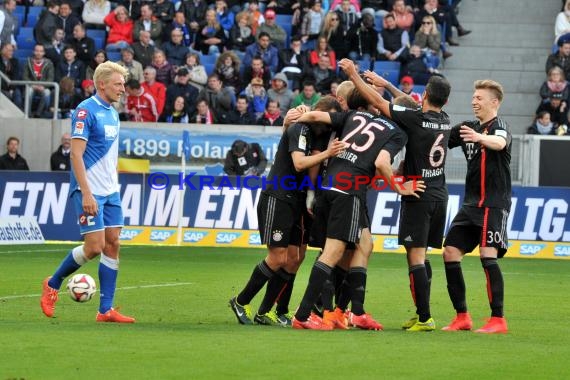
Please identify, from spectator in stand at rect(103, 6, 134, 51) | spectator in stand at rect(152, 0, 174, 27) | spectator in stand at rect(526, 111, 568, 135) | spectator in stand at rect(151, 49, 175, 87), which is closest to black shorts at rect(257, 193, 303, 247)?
spectator in stand at rect(526, 111, 568, 135)

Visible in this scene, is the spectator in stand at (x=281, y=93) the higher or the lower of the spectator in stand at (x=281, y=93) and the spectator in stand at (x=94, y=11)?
the lower

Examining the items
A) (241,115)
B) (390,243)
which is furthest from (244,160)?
(390,243)

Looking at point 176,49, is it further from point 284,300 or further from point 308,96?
point 284,300

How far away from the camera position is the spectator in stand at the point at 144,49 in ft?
93.6

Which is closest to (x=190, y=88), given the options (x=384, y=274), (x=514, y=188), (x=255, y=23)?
(x=255, y=23)

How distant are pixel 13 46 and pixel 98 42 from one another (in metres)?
2.19

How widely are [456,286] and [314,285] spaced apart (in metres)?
1.50

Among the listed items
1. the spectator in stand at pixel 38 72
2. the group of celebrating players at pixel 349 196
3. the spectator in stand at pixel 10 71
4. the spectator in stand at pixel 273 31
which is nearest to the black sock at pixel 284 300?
the group of celebrating players at pixel 349 196

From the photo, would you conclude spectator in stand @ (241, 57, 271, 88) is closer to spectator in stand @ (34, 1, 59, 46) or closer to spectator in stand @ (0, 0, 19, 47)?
spectator in stand @ (34, 1, 59, 46)

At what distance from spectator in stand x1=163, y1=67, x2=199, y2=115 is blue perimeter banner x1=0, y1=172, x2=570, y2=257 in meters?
3.32

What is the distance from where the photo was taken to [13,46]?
28344 millimetres

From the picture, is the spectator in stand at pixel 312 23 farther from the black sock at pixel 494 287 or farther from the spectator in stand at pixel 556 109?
the black sock at pixel 494 287

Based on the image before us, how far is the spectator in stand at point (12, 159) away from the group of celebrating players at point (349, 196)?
13.7 metres

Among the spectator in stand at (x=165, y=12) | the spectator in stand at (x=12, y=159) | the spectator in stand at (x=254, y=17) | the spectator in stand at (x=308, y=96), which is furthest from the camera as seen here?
the spectator in stand at (x=165, y=12)
